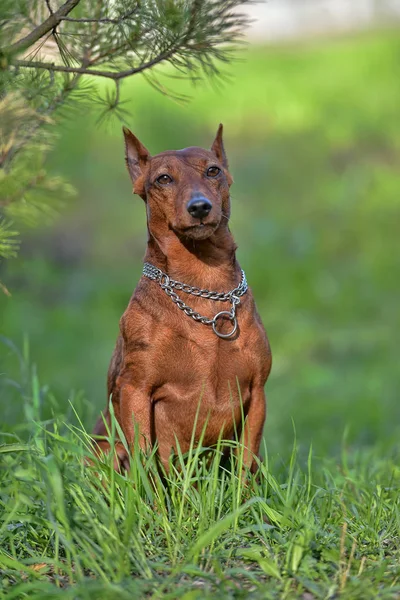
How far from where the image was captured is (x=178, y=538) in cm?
262

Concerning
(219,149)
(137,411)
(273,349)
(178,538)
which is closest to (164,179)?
(219,149)

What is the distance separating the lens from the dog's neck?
10.8ft

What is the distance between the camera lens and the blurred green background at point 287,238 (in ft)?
24.0

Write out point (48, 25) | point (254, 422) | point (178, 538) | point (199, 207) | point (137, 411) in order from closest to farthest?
point (178, 538) → point (48, 25) → point (199, 207) → point (137, 411) → point (254, 422)

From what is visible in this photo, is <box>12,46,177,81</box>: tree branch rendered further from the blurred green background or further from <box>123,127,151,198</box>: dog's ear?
the blurred green background

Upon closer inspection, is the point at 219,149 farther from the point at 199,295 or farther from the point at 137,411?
the point at 137,411

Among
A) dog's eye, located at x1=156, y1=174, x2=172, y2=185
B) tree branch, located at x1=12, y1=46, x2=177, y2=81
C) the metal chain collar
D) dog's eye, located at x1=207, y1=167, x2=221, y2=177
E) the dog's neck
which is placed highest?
tree branch, located at x1=12, y1=46, x2=177, y2=81

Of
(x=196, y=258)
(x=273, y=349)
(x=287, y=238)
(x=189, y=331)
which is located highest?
(x=196, y=258)

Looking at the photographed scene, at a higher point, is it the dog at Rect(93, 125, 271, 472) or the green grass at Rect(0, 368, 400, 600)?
the dog at Rect(93, 125, 271, 472)

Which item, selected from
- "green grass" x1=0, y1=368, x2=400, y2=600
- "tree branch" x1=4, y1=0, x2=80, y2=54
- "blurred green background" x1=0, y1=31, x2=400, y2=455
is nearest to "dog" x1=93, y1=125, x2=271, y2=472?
"green grass" x1=0, y1=368, x2=400, y2=600

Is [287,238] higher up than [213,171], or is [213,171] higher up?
[213,171]

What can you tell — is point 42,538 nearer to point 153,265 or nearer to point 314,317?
point 153,265

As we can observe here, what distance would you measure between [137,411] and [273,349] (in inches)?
207

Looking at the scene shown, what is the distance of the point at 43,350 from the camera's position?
8320 mm
